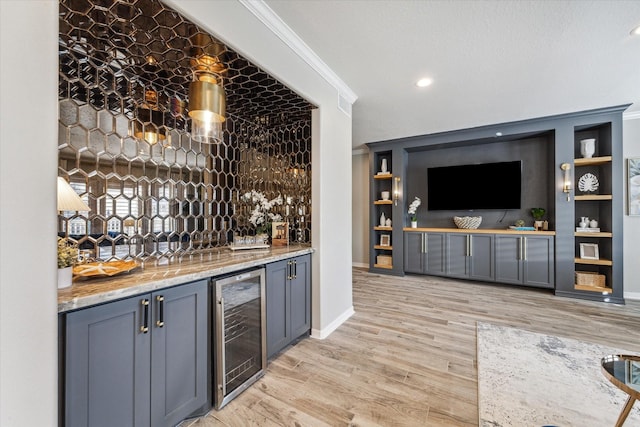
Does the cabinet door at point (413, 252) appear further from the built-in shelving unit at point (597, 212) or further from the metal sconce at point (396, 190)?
the built-in shelving unit at point (597, 212)

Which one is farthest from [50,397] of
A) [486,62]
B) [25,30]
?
[486,62]

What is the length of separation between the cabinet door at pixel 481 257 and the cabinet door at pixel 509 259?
99mm

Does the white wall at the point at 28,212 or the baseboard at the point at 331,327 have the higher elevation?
the white wall at the point at 28,212

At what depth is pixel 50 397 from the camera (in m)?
0.94

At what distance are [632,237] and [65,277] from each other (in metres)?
6.41

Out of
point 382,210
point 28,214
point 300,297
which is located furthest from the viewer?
point 382,210

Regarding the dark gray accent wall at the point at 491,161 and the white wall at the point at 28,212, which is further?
the dark gray accent wall at the point at 491,161

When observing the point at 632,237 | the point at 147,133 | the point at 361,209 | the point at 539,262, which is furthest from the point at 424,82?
the point at 632,237

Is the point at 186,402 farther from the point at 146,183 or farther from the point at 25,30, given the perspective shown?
the point at 25,30

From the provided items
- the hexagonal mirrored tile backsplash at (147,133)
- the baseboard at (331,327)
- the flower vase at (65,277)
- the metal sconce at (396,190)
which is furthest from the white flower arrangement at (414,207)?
the flower vase at (65,277)

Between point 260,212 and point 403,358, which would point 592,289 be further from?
point 260,212

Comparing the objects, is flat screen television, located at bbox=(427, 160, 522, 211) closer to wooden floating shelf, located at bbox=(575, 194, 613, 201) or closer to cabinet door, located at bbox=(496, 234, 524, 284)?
cabinet door, located at bbox=(496, 234, 524, 284)

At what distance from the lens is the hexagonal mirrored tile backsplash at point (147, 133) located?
1.57 m

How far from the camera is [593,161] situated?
3.87 m
